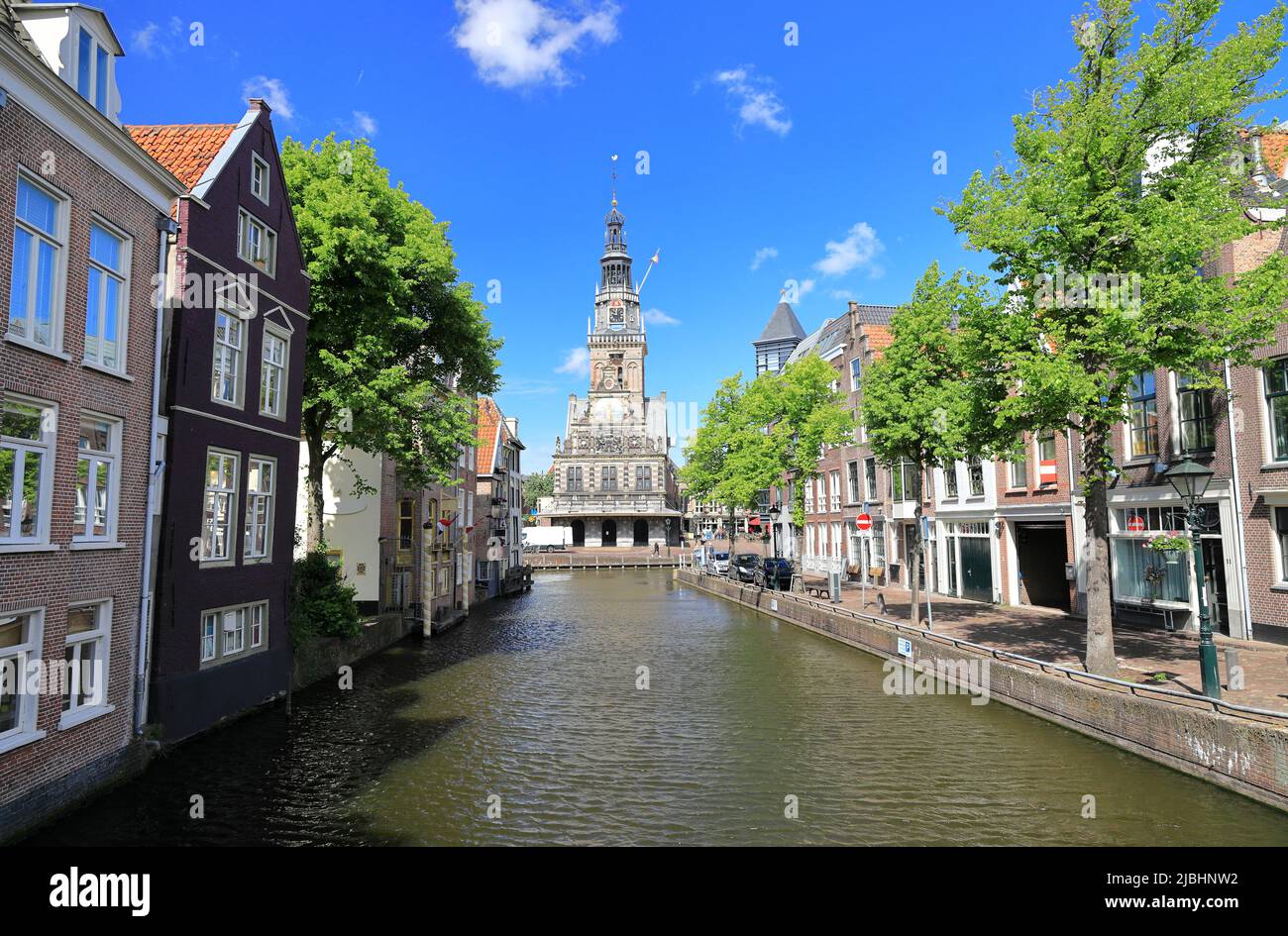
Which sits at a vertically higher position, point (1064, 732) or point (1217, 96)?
point (1217, 96)

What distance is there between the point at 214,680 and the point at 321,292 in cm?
1115

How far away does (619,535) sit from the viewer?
99312 millimetres

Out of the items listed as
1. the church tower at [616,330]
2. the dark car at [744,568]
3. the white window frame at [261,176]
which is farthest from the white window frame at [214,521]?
the church tower at [616,330]

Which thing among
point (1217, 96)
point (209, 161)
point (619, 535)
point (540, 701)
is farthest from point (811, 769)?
point (619, 535)

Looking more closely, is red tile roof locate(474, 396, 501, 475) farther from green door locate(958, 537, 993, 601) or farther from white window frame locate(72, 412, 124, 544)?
white window frame locate(72, 412, 124, 544)

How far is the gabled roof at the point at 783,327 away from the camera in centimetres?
14800

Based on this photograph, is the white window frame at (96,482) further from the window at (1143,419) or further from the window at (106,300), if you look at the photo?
the window at (1143,419)

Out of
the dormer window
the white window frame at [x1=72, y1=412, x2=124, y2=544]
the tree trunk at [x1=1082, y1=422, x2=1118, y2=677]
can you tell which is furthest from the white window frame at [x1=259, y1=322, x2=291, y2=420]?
the tree trunk at [x1=1082, y1=422, x2=1118, y2=677]

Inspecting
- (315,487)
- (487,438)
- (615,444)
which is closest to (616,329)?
(615,444)

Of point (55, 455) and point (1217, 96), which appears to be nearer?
point (55, 455)

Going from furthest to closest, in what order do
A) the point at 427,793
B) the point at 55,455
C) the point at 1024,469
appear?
the point at 1024,469 → the point at 427,793 → the point at 55,455

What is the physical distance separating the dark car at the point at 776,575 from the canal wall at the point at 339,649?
1976 cm

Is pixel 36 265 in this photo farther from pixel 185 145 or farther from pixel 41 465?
pixel 185 145

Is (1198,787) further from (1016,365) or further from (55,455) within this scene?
(55,455)
